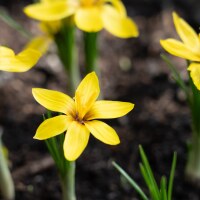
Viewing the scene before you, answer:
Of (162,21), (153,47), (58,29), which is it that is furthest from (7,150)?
(162,21)

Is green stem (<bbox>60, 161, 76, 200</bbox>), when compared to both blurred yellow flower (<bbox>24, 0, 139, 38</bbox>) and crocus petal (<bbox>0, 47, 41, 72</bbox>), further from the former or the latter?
blurred yellow flower (<bbox>24, 0, 139, 38</bbox>)

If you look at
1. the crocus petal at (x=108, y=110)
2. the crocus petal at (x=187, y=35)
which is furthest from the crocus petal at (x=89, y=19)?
the crocus petal at (x=108, y=110)

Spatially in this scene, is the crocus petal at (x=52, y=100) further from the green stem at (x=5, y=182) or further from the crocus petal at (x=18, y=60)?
the green stem at (x=5, y=182)

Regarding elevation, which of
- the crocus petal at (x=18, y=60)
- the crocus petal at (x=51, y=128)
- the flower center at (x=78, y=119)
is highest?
the crocus petal at (x=18, y=60)

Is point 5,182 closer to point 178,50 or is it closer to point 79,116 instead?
point 79,116

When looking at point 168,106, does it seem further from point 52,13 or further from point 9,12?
point 9,12

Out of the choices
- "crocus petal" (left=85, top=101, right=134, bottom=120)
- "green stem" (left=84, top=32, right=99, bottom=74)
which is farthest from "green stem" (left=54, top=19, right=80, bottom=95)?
"crocus petal" (left=85, top=101, right=134, bottom=120)

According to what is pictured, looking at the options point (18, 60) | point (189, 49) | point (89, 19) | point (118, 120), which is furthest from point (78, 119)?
point (118, 120)
